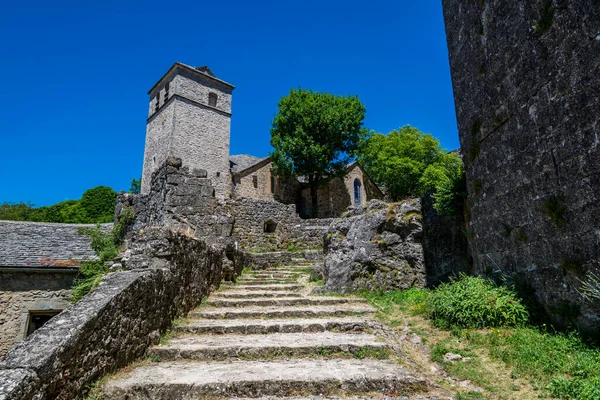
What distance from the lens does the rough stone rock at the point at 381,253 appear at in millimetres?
8172

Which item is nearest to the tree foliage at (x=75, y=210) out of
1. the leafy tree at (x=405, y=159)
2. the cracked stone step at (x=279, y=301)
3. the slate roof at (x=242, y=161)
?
the slate roof at (x=242, y=161)

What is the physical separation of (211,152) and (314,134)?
8711 mm

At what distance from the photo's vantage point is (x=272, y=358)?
463 cm

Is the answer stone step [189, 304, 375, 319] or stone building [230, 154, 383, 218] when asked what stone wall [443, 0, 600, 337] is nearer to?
stone step [189, 304, 375, 319]

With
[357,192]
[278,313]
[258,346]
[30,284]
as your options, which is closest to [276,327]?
[278,313]

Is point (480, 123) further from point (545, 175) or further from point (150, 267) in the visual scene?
point (150, 267)

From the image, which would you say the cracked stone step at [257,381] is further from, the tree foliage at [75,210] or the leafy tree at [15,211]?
the leafy tree at [15,211]

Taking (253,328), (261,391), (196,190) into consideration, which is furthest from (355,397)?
(196,190)

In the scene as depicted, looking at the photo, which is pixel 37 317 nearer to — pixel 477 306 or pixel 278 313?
pixel 278 313

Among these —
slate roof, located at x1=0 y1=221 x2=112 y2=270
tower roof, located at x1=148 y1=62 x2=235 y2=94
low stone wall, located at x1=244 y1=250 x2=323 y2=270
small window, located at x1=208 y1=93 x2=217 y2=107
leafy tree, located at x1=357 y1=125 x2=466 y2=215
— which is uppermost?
tower roof, located at x1=148 y1=62 x2=235 y2=94

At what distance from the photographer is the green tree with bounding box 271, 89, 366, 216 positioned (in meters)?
27.1

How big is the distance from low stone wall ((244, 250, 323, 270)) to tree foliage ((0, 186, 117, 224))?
28.6 metres

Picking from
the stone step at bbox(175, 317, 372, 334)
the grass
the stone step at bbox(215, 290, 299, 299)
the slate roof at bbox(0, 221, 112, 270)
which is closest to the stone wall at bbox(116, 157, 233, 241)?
the slate roof at bbox(0, 221, 112, 270)

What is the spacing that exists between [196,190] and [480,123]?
23.9 feet
